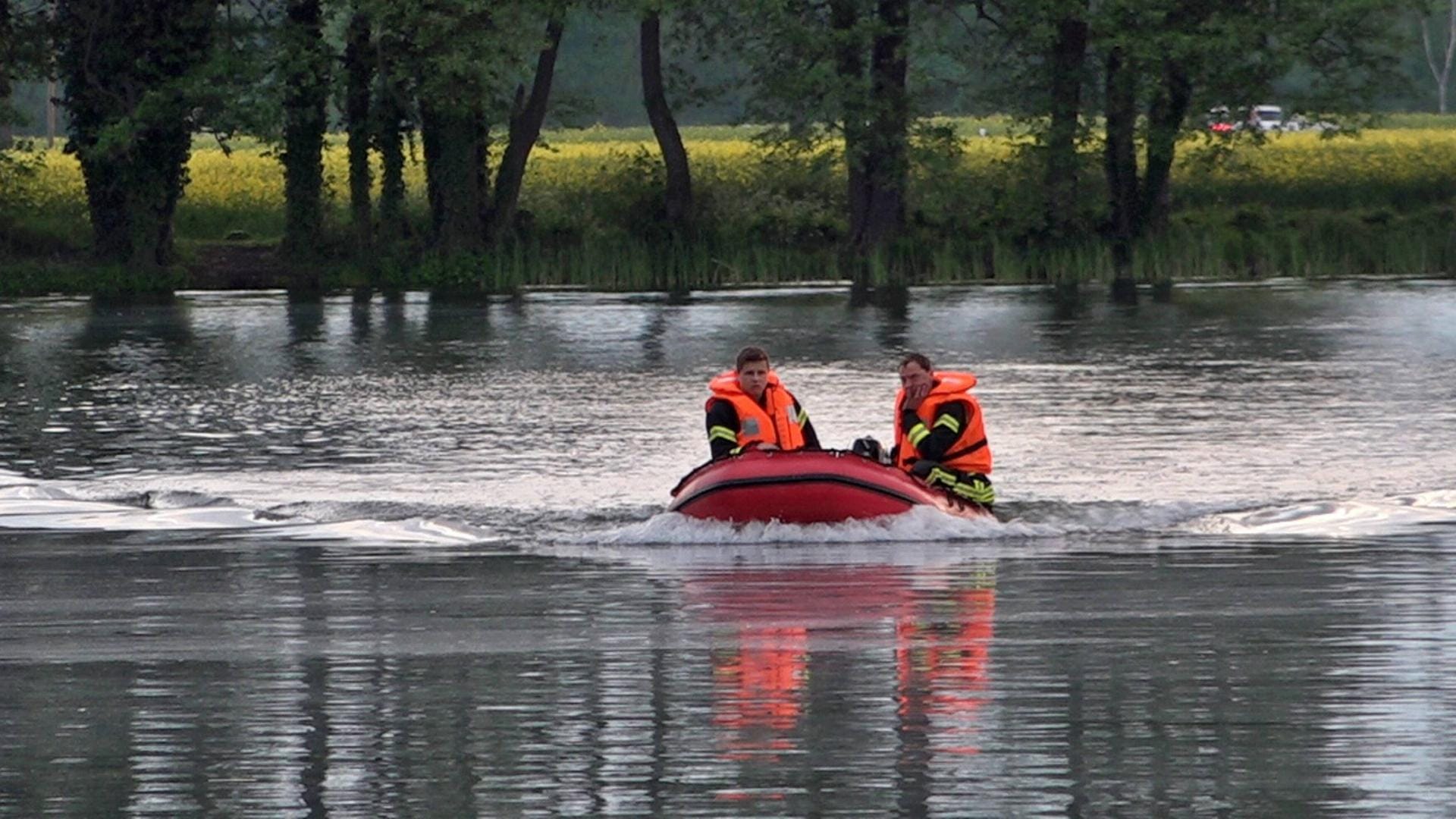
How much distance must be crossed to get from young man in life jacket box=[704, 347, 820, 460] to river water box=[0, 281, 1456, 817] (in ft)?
2.33

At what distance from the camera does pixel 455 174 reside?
1923 inches

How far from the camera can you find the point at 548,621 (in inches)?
552

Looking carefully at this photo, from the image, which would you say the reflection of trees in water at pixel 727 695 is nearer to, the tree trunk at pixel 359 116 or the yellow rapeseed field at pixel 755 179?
the tree trunk at pixel 359 116

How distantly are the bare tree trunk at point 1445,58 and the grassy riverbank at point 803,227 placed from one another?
40585 millimetres

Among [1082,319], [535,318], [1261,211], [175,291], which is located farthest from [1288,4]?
[175,291]

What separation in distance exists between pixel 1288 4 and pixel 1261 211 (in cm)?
560

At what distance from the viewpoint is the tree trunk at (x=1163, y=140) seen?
48.7 m

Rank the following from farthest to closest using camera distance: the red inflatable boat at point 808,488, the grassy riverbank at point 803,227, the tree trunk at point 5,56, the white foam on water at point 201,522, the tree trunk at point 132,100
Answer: the grassy riverbank at point 803,227, the tree trunk at point 5,56, the tree trunk at point 132,100, the white foam on water at point 201,522, the red inflatable boat at point 808,488

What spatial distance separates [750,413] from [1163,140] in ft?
103

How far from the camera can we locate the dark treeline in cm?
4725

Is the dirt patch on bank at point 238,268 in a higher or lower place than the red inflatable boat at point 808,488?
higher

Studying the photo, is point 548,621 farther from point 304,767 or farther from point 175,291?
point 175,291

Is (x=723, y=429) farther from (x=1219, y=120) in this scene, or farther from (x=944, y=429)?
(x=1219, y=120)

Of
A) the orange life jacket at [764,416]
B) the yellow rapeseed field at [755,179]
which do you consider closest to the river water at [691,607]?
the orange life jacket at [764,416]
